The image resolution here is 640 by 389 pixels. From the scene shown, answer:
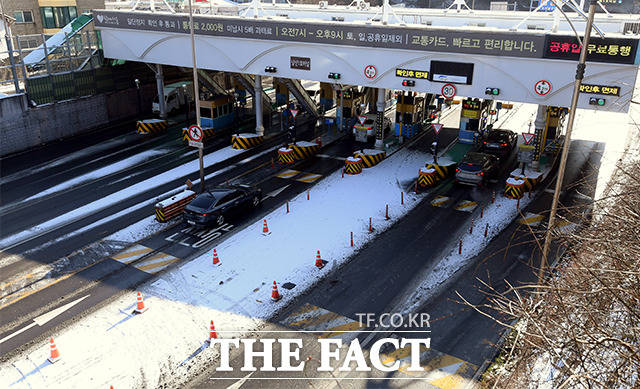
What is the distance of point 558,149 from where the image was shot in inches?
1287

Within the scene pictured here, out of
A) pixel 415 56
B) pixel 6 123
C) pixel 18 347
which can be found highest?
pixel 415 56

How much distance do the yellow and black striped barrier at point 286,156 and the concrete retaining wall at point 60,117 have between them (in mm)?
14021

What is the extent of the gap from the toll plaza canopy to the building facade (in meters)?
25.8

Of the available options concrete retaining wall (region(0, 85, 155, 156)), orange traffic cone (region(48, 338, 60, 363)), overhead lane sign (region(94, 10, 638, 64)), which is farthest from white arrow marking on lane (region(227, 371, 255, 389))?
concrete retaining wall (region(0, 85, 155, 156))

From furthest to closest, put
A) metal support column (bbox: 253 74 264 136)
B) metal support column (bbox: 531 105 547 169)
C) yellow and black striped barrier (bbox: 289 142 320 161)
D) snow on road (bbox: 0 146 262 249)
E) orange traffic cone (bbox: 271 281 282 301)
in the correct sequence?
metal support column (bbox: 253 74 264 136), yellow and black striped barrier (bbox: 289 142 320 161), metal support column (bbox: 531 105 547 169), snow on road (bbox: 0 146 262 249), orange traffic cone (bbox: 271 281 282 301)

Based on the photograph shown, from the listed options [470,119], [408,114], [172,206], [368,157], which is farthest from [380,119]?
[172,206]

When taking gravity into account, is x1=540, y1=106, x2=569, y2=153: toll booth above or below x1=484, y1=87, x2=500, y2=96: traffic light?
below

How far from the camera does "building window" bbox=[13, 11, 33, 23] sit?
56856 millimetres

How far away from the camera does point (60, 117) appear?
3631cm

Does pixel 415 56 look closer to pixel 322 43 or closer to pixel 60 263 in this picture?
pixel 322 43

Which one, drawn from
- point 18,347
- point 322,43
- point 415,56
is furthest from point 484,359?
point 322,43

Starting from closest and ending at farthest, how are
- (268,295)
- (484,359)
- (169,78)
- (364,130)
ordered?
(484,359) → (268,295) → (364,130) → (169,78)

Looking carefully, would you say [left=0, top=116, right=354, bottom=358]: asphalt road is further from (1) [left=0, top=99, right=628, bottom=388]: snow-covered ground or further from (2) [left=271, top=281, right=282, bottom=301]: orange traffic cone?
(2) [left=271, top=281, right=282, bottom=301]: orange traffic cone

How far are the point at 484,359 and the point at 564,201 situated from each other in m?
13.8
